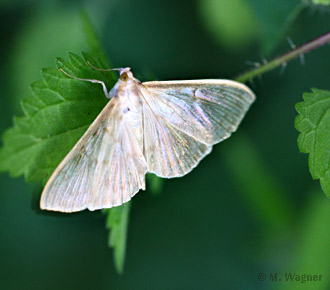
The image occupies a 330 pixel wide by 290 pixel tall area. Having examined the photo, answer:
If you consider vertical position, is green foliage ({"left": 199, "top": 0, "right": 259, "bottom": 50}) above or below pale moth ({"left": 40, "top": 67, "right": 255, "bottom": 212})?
above

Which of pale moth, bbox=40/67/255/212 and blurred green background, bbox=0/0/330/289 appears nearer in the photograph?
pale moth, bbox=40/67/255/212

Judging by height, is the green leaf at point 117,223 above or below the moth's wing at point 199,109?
below

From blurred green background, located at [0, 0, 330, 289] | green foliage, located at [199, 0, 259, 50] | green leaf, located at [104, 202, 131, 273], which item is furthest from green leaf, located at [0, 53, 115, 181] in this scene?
green foliage, located at [199, 0, 259, 50]

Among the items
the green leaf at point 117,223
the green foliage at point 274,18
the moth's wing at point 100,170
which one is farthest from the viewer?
the green foliage at point 274,18

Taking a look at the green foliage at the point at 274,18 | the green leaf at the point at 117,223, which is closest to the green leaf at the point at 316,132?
the green leaf at the point at 117,223

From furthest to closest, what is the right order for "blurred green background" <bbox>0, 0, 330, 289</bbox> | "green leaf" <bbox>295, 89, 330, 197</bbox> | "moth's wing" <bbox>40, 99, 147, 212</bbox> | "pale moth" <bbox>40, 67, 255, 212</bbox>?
"blurred green background" <bbox>0, 0, 330, 289</bbox> → "green leaf" <bbox>295, 89, 330, 197</bbox> → "pale moth" <bbox>40, 67, 255, 212</bbox> → "moth's wing" <bbox>40, 99, 147, 212</bbox>

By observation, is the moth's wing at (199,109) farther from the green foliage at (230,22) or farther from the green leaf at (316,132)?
the green foliage at (230,22)

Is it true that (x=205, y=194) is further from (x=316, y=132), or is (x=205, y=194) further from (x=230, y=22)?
(x=316, y=132)

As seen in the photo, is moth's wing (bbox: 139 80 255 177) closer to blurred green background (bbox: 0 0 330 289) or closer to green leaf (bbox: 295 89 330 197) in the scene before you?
green leaf (bbox: 295 89 330 197)
